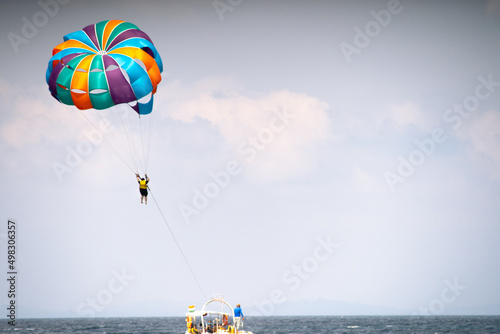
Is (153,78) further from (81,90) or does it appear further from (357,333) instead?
(357,333)

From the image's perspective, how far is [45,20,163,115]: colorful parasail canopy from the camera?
32.3 metres

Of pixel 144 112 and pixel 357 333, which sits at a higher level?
pixel 144 112

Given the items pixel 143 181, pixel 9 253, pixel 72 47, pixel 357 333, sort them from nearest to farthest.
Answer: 1. pixel 143 181
2. pixel 72 47
3. pixel 9 253
4. pixel 357 333

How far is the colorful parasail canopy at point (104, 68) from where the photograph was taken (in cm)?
3231

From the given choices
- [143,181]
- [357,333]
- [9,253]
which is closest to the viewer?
[143,181]

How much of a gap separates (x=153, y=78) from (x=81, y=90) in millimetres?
3852

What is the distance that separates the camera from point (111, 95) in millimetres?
32594

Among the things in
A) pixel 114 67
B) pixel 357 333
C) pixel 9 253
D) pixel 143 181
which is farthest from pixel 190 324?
pixel 357 333

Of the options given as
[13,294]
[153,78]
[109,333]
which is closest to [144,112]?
[153,78]

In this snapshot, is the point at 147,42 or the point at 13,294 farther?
the point at 13,294

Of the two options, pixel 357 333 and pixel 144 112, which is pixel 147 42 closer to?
pixel 144 112

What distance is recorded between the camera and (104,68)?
1272 inches

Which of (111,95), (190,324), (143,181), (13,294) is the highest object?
(111,95)

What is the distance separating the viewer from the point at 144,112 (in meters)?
35.4
